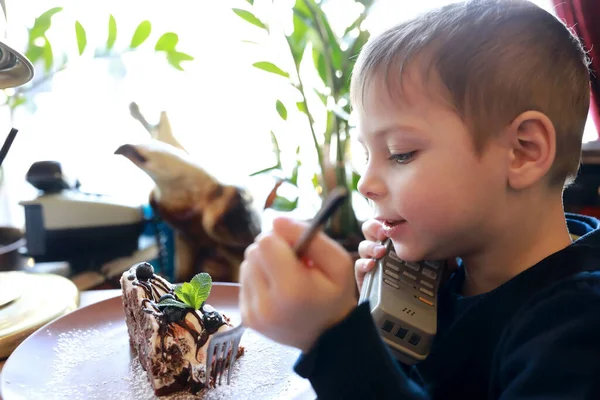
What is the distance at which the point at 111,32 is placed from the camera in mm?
1318

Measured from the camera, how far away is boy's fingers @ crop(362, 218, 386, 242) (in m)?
0.71

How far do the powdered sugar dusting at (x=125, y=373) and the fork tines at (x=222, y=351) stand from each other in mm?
22

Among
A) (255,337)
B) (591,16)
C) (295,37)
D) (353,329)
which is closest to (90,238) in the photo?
(255,337)

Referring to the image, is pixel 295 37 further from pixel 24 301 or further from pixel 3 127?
pixel 3 127

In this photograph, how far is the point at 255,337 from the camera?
28.7 inches

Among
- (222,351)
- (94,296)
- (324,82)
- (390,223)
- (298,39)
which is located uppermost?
(298,39)

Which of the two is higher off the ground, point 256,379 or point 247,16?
point 247,16

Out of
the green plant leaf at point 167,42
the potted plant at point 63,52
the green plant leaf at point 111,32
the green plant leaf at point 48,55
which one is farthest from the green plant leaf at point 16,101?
the green plant leaf at point 167,42

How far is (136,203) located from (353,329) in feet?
2.77

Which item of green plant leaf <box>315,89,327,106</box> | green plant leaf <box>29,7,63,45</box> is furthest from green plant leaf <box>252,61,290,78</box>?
green plant leaf <box>29,7,63,45</box>

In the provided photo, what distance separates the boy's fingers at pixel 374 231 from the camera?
0.71 m

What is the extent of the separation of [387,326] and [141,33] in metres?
1.07

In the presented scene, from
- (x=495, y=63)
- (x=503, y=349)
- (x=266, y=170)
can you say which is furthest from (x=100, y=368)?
(x=266, y=170)

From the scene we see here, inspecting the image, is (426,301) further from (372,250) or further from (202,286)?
(202,286)
